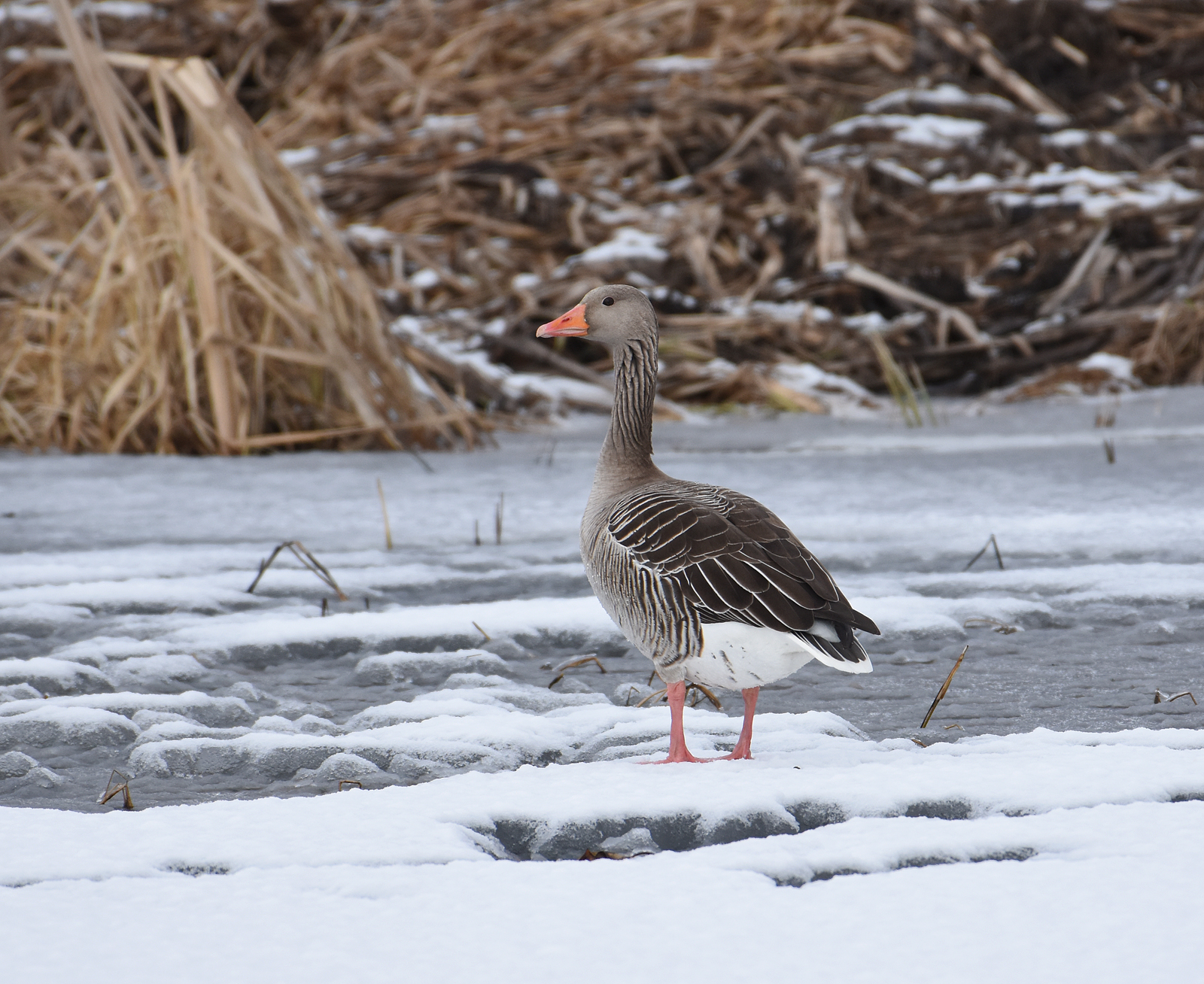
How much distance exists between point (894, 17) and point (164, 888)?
476 inches

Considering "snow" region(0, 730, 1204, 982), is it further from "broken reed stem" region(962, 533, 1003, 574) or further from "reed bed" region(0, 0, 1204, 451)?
"reed bed" region(0, 0, 1204, 451)

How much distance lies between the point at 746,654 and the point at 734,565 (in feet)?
0.59

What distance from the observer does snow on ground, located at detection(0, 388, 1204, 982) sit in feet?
5.67

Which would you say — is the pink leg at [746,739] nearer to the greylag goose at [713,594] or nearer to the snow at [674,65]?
the greylag goose at [713,594]

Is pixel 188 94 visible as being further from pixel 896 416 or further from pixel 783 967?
pixel 783 967

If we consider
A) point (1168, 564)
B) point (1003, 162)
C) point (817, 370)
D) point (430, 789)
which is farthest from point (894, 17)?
point (430, 789)

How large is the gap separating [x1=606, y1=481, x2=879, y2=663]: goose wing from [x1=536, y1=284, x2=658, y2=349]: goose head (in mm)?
660

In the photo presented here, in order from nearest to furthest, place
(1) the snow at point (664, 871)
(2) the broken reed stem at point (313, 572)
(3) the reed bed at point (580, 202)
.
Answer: (1) the snow at point (664, 871)
(2) the broken reed stem at point (313, 572)
(3) the reed bed at point (580, 202)

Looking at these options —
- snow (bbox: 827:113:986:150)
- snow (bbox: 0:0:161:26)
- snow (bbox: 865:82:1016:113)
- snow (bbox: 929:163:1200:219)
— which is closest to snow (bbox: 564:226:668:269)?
snow (bbox: 827:113:986:150)

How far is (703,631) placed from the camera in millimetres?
2650

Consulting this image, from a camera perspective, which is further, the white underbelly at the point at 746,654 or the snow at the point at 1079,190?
the snow at the point at 1079,190

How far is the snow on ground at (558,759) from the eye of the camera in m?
1.73

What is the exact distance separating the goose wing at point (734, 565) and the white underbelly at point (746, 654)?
23mm

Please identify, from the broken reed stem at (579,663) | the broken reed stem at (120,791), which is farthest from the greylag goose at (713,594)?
the broken reed stem at (120,791)
